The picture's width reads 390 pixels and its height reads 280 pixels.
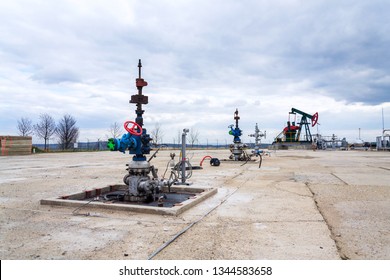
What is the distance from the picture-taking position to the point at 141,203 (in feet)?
21.5

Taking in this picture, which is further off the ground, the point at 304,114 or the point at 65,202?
the point at 304,114

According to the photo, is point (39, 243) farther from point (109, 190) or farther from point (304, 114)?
point (304, 114)

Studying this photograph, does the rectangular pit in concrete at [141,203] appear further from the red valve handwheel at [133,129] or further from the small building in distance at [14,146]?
the small building in distance at [14,146]

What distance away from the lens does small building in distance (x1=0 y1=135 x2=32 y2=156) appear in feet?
109

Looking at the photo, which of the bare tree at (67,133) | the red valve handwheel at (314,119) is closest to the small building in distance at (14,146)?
the bare tree at (67,133)

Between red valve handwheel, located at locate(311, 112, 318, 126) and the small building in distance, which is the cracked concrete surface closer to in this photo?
the small building in distance

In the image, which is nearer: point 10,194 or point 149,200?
point 149,200

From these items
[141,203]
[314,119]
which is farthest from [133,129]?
[314,119]

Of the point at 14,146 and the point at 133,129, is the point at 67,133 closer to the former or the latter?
the point at 14,146

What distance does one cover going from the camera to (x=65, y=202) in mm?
6168
